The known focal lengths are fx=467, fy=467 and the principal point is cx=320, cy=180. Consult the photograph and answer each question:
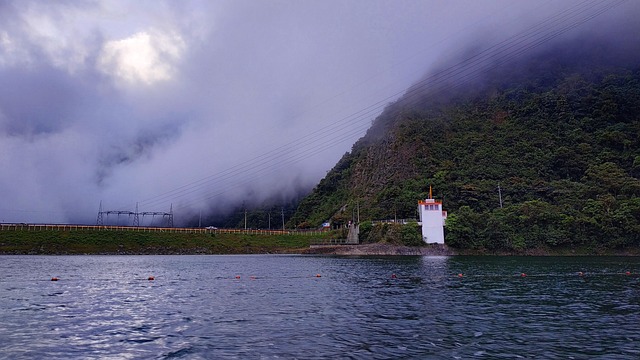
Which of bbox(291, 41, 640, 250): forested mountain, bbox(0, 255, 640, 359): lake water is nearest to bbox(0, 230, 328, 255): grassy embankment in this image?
bbox(291, 41, 640, 250): forested mountain

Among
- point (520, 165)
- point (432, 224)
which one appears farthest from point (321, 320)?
point (520, 165)

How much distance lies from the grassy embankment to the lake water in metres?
77.7

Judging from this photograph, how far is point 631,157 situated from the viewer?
140 metres

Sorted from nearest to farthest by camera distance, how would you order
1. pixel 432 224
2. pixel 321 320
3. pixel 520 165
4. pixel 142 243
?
pixel 321 320, pixel 432 224, pixel 142 243, pixel 520 165

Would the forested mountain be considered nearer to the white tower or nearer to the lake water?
the white tower

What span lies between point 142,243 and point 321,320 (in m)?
110

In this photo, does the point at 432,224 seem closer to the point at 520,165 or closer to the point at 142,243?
the point at 520,165

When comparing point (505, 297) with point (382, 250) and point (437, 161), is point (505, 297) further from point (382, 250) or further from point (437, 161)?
point (437, 161)

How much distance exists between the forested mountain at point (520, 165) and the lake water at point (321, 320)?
227 ft

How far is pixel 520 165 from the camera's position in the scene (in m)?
147

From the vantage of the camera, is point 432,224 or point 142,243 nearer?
point 432,224

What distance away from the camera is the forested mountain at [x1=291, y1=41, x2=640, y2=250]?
107m

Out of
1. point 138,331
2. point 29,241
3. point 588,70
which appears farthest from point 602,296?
point 588,70

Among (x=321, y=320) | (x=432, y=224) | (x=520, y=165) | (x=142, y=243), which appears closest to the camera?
(x=321, y=320)
